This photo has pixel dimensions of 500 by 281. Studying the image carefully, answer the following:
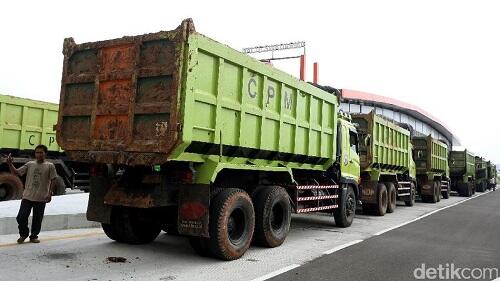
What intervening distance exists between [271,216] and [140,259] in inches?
86.9

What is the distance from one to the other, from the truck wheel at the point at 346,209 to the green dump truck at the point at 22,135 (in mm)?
8012

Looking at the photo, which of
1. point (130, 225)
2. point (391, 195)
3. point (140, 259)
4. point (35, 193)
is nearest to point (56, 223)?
point (35, 193)

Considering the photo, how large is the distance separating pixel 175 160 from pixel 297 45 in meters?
46.5

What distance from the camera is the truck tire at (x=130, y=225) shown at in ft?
22.1

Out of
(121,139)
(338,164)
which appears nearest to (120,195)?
(121,139)

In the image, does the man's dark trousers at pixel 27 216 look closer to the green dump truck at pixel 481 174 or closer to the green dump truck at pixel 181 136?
the green dump truck at pixel 181 136

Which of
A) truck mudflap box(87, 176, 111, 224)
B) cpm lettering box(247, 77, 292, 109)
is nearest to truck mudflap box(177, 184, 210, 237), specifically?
truck mudflap box(87, 176, 111, 224)

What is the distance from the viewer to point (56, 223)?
8.09m

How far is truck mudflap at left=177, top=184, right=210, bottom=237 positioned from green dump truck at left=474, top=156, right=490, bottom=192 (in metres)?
31.8

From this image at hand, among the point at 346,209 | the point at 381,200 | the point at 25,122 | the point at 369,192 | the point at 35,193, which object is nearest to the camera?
the point at 35,193

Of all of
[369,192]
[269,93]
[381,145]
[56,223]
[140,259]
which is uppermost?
[269,93]

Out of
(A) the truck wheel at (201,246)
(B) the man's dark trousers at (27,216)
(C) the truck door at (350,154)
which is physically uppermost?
(C) the truck door at (350,154)

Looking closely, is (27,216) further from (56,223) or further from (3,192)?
(3,192)

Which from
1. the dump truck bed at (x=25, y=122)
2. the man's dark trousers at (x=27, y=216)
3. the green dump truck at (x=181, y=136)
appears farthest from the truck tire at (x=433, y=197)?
the man's dark trousers at (x=27, y=216)
